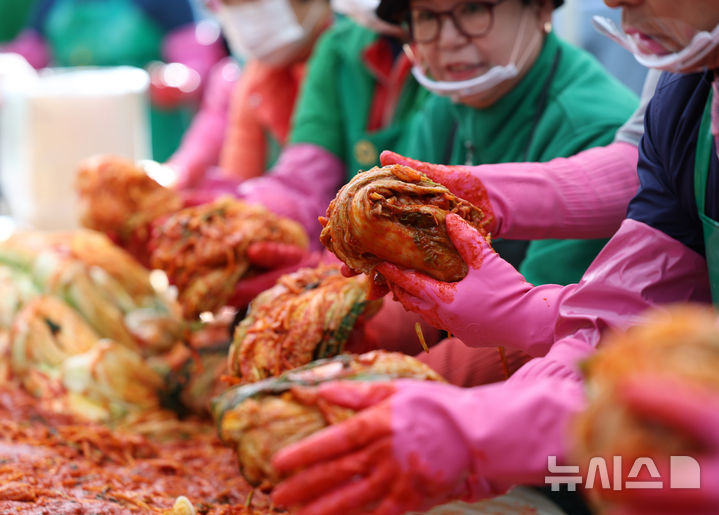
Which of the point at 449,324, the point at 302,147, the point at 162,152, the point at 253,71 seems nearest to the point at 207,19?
the point at 162,152

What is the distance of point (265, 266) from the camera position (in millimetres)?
2207

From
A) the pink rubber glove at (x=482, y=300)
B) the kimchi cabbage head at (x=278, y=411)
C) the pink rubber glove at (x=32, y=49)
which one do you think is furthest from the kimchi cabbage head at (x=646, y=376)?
the pink rubber glove at (x=32, y=49)

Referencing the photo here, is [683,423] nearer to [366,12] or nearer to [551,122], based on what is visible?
[551,122]

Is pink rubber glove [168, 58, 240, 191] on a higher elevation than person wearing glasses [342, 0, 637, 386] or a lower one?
lower

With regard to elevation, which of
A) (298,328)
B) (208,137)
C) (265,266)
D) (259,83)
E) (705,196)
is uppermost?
(705,196)

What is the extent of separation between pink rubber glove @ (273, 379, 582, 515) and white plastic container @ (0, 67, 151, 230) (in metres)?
Result: 3.20

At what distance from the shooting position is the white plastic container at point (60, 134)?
154 inches

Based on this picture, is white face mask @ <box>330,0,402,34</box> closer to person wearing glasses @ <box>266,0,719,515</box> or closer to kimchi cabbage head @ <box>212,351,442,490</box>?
person wearing glasses @ <box>266,0,719,515</box>

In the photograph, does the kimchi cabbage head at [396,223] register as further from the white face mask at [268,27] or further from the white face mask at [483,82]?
the white face mask at [268,27]

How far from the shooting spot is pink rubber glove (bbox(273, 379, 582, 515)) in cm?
A: 97

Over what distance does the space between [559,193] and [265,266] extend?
88cm

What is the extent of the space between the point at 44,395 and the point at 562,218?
160cm

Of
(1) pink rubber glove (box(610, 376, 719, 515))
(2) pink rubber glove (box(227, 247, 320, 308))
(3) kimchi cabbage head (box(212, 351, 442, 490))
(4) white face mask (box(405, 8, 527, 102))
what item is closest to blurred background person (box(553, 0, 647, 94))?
(4) white face mask (box(405, 8, 527, 102))

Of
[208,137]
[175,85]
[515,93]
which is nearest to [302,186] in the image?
[515,93]
